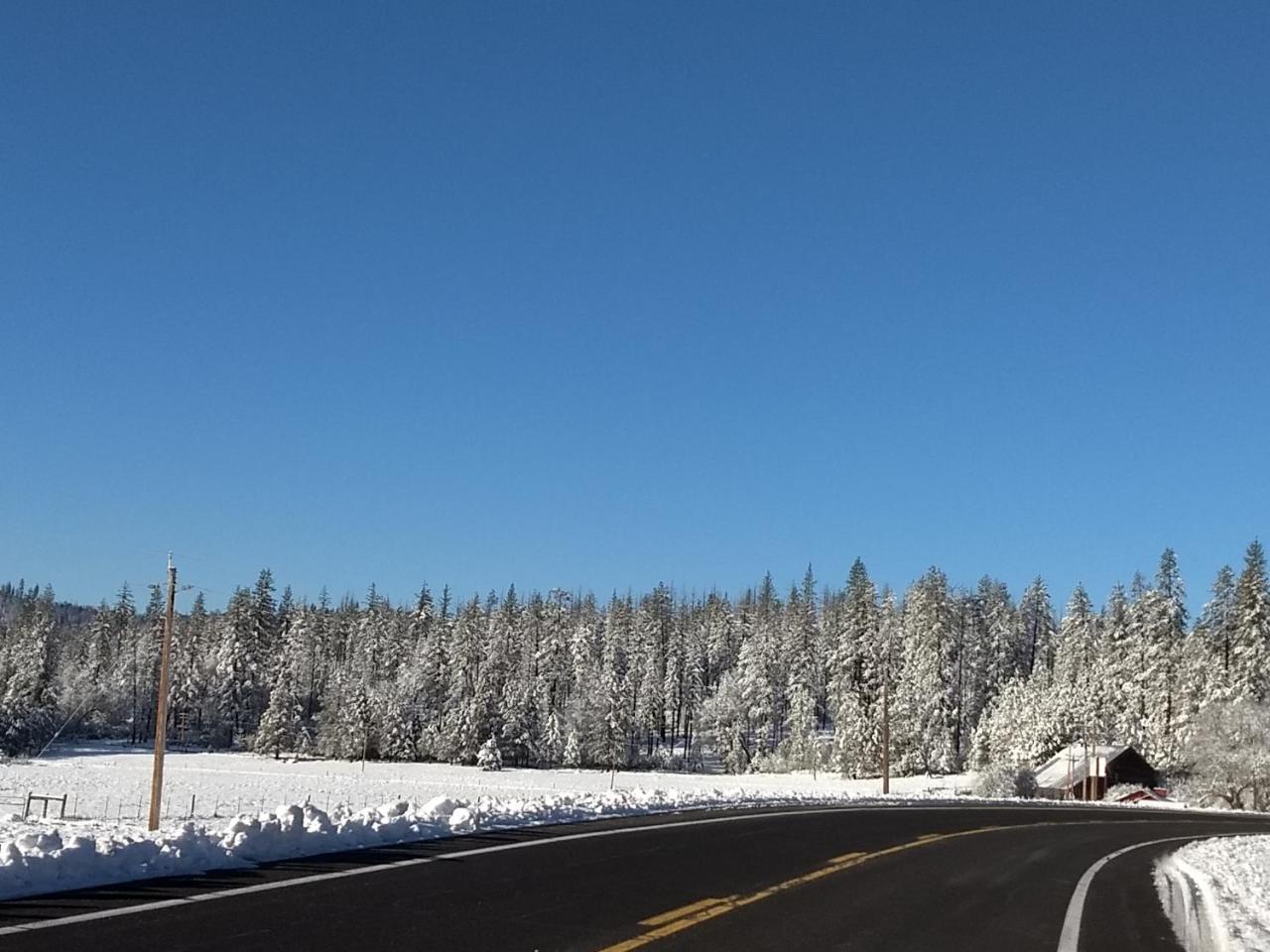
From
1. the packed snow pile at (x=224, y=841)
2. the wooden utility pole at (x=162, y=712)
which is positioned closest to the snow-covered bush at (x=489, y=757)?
the wooden utility pole at (x=162, y=712)

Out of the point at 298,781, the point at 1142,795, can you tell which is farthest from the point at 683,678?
the point at 1142,795

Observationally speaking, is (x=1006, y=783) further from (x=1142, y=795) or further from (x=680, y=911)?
(x=680, y=911)

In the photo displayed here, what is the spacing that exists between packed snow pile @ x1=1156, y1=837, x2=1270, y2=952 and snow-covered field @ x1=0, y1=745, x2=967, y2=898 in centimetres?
986

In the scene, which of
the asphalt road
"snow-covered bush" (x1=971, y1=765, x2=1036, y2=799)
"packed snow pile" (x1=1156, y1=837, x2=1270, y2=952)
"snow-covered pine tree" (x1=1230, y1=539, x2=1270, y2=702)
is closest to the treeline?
"snow-covered pine tree" (x1=1230, y1=539, x2=1270, y2=702)

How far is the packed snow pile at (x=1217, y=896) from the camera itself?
36.3ft

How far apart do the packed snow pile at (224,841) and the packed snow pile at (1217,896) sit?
9655 millimetres

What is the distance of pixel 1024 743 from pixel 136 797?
215 feet

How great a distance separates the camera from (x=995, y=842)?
74.3ft

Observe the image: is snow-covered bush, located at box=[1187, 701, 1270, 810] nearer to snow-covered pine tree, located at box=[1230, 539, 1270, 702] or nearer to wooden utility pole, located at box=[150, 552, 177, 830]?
snow-covered pine tree, located at box=[1230, 539, 1270, 702]

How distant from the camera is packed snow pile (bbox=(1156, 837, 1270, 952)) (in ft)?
36.3

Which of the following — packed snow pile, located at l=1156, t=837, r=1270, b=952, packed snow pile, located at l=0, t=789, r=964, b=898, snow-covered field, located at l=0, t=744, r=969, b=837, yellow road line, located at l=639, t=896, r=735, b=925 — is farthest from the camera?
snow-covered field, located at l=0, t=744, r=969, b=837

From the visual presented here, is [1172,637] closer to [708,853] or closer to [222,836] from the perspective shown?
[708,853]

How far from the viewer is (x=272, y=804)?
60719mm

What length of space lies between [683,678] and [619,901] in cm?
12530
